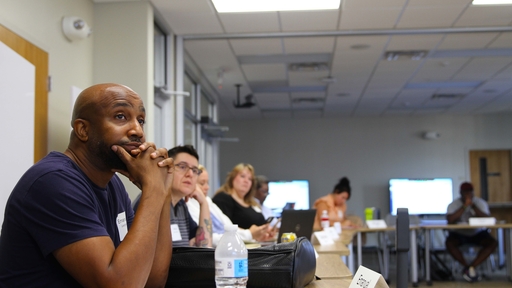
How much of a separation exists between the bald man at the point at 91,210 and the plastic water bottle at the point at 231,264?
164mm

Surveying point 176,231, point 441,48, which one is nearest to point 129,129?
point 176,231

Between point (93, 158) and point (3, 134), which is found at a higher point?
point (3, 134)

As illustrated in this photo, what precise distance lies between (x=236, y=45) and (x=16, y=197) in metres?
5.16

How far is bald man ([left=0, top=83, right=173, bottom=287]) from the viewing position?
4.11 ft

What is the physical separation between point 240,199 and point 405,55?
293 cm

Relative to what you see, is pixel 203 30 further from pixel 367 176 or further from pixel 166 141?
pixel 367 176

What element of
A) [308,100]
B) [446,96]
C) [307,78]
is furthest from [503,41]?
[308,100]

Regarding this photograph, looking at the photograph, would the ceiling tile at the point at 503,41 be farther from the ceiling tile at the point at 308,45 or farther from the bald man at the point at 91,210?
the bald man at the point at 91,210

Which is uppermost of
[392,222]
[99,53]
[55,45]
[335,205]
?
[99,53]

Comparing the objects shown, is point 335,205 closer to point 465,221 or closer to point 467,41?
point 465,221

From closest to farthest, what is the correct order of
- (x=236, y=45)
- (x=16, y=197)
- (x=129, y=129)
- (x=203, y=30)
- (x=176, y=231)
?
(x=16, y=197)
(x=129, y=129)
(x=176, y=231)
(x=203, y=30)
(x=236, y=45)

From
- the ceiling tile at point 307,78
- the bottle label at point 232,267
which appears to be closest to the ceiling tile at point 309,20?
the ceiling tile at point 307,78

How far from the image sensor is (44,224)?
4.13ft

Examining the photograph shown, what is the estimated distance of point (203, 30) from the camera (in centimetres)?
570
